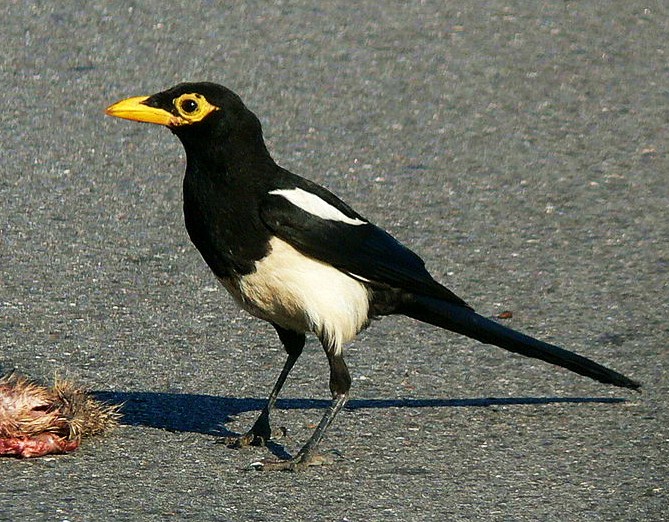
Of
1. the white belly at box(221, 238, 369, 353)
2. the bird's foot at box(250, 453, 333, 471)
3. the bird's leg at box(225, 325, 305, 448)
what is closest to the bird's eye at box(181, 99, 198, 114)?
the white belly at box(221, 238, 369, 353)

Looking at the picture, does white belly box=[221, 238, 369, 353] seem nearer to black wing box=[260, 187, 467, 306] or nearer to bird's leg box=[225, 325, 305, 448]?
black wing box=[260, 187, 467, 306]

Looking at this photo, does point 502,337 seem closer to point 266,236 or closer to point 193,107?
point 266,236

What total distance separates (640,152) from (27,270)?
332cm

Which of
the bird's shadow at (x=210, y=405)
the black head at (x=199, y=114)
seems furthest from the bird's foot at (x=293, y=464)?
the black head at (x=199, y=114)

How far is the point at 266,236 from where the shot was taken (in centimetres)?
468

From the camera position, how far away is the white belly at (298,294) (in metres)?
4.68

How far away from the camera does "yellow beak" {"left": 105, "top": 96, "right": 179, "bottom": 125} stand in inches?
187

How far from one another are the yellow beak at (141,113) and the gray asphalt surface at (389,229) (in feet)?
3.38

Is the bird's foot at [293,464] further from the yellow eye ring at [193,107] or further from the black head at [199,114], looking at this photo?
the yellow eye ring at [193,107]

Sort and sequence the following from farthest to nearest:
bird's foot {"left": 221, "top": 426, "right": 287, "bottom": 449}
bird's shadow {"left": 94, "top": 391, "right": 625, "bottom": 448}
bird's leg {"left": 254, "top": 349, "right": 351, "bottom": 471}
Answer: bird's shadow {"left": 94, "top": 391, "right": 625, "bottom": 448}, bird's foot {"left": 221, "top": 426, "right": 287, "bottom": 449}, bird's leg {"left": 254, "top": 349, "right": 351, "bottom": 471}

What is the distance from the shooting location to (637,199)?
721 centimetres

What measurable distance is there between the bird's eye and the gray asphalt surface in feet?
3.54

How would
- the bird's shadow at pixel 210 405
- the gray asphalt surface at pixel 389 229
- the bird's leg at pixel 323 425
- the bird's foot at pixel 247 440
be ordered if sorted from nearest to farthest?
the gray asphalt surface at pixel 389 229 → the bird's leg at pixel 323 425 → the bird's foot at pixel 247 440 → the bird's shadow at pixel 210 405

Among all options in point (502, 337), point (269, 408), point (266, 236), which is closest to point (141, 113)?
point (266, 236)
